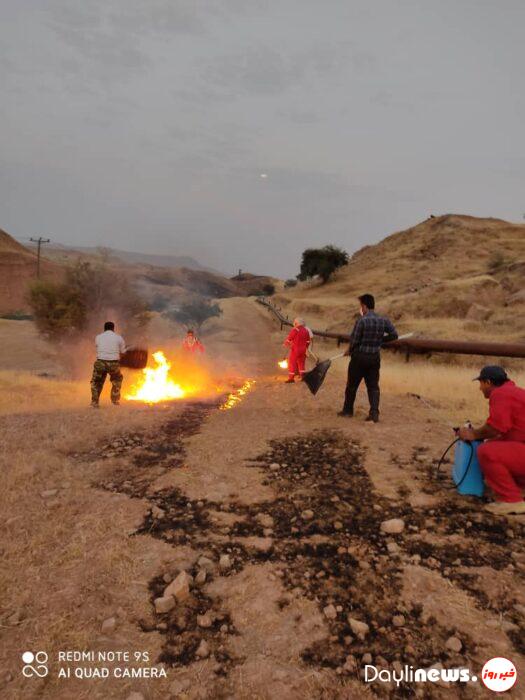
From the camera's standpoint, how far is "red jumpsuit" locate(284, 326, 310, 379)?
12.1 meters

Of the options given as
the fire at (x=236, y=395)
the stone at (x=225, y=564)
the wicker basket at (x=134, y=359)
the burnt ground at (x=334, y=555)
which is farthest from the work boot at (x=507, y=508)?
the wicker basket at (x=134, y=359)

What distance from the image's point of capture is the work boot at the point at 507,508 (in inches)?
167

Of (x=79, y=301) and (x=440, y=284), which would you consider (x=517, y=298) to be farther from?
(x=79, y=301)

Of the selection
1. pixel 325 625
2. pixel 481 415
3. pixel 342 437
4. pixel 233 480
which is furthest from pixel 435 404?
pixel 325 625

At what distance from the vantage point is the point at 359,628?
2877 mm

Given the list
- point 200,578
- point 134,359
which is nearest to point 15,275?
point 134,359

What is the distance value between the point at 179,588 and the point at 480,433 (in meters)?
3.28

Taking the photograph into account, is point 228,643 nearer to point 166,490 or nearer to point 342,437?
point 166,490

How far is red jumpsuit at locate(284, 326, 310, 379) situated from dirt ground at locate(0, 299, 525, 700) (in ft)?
18.4

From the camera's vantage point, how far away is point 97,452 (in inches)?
253

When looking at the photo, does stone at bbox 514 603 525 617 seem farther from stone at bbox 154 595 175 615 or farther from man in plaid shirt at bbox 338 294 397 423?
man in plaid shirt at bbox 338 294 397 423

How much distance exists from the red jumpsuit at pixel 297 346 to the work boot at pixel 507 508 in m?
7.99

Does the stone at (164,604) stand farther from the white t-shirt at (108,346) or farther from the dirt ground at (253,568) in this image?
the white t-shirt at (108,346)

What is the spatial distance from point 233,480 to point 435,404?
5.83m
